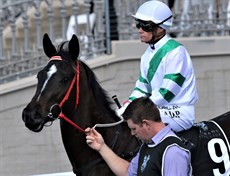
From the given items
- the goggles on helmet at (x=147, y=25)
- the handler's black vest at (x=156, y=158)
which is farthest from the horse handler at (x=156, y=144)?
the goggles on helmet at (x=147, y=25)

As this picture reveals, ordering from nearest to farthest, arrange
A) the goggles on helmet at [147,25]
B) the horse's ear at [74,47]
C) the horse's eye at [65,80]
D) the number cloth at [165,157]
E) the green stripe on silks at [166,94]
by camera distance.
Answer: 1. the number cloth at [165,157]
2. the green stripe on silks at [166,94]
3. the goggles on helmet at [147,25]
4. the horse's eye at [65,80]
5. the horse's ear at [74,47]

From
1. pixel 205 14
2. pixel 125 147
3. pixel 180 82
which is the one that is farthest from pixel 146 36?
pixel 205 14

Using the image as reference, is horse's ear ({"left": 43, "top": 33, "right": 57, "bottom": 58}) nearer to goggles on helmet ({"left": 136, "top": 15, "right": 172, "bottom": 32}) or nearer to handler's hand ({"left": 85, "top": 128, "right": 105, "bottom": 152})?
goggles on helmet ({"left": 136, "top": 15, "right": 172, "bottom": 32})

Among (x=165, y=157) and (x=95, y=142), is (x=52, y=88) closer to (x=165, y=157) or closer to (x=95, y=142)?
(x=95, y=142)

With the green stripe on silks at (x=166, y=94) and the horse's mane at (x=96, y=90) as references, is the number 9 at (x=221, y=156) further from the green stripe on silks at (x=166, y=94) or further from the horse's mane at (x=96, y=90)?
the horse's mane at (x=96, y=90)

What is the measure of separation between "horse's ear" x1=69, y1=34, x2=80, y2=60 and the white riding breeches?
86 cm

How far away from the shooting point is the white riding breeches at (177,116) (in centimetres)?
635

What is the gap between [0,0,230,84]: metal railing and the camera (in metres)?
10.7

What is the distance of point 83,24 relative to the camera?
37.0ft

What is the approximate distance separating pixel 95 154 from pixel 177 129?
0.72 meters

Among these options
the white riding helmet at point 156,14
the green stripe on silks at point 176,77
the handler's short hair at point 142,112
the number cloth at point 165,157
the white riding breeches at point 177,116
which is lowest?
the white riding breeches at point 177,116

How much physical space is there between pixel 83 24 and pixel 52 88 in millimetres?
4792

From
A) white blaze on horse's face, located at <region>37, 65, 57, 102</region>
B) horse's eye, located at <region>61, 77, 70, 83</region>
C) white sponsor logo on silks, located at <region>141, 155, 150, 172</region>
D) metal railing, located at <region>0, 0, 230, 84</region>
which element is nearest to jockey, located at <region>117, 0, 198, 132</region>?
horse's eye, located at <region>61, 77, 70, 83</region>

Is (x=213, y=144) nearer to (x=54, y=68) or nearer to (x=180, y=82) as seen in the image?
(x=180, y=82)
